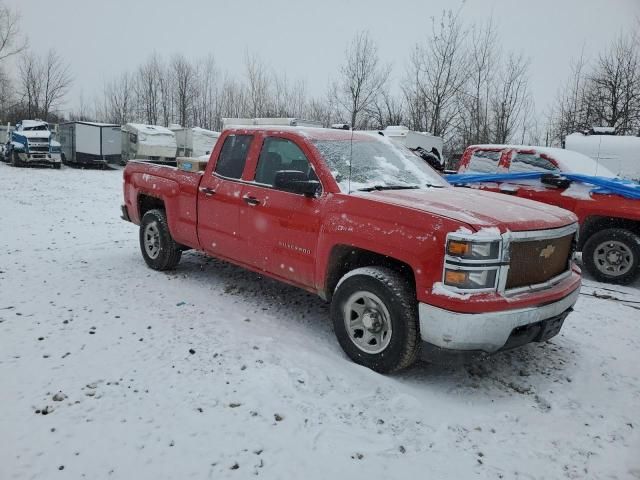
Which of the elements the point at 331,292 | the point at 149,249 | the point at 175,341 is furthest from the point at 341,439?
the point at 149,249

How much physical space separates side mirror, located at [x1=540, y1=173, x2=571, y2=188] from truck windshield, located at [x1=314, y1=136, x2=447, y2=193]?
306cm

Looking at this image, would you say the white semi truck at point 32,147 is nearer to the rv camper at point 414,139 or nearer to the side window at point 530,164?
the rv camper at point 414,139

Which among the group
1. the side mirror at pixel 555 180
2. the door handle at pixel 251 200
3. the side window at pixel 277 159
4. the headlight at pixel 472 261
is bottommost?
the headlight at pixel 472 261

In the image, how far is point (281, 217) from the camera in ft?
14.5

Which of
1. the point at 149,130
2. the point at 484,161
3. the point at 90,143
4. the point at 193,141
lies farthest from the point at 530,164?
the point at 90,143

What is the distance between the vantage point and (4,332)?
4.12 meters

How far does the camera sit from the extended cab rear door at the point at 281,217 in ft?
13.8

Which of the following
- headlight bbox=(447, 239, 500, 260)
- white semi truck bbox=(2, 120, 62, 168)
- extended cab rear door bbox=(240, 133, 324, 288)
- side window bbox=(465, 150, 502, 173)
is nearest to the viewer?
headlight bbox=(447, 239, 500, 260)

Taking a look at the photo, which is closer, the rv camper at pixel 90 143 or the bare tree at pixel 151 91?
the rv camper at pixel 90 143

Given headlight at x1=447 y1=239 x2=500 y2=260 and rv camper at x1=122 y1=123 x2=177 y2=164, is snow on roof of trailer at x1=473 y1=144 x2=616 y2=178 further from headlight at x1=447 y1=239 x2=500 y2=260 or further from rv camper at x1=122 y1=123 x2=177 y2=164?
rv camper at x1=122 y1=123 x2=177 y2=164

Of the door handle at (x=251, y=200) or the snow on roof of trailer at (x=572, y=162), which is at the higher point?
the snow on roof of trailer at (x=572, y=162)

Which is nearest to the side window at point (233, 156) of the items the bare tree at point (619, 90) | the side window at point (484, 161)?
the side window at point (484, 161)

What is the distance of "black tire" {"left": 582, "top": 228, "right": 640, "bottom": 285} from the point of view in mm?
6547

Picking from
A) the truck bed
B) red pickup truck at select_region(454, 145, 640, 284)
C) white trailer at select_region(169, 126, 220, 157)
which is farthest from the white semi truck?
red pickup truck at select_region(454, 145, 640, 284)
